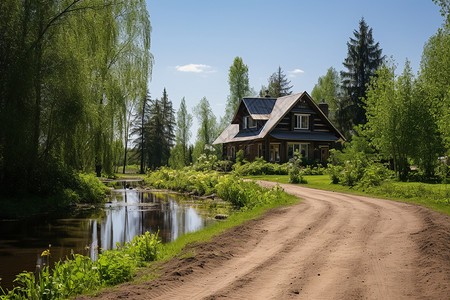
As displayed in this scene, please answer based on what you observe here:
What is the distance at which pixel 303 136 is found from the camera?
37.5 meters

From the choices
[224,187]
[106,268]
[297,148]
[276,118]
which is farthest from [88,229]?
[297,148]

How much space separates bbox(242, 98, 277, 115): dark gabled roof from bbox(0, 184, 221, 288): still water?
70.0ft

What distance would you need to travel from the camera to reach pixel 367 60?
165 feet

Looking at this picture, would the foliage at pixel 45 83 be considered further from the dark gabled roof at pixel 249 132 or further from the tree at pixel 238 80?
the tree at pixel 238 80

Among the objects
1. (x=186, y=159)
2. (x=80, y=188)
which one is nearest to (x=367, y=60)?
(x=186, y=159)

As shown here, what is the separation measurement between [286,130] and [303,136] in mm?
1752

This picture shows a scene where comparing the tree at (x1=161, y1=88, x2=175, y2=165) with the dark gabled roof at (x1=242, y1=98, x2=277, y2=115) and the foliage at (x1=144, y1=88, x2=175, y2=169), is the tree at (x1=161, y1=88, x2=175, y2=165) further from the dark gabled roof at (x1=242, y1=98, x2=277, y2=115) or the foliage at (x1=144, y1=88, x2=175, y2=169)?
the dark gabled roof at (x1=242, y1=98, x2=277, y2=115)

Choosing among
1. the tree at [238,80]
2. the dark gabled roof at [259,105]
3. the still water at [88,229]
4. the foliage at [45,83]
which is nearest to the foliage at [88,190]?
the still water at [88,229]

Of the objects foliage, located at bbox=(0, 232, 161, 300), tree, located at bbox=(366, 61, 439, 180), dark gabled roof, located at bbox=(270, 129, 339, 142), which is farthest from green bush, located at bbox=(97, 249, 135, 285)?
dark gabled roof, located at bbox=(270, 129, 339, 142)

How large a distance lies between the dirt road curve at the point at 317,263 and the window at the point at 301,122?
2671cm

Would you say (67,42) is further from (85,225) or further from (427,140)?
(427,140)

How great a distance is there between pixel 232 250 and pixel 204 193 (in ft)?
53.0

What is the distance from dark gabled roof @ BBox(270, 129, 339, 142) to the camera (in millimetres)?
36688

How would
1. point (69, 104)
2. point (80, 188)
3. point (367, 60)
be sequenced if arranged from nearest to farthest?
point (69, 104) → point (80, 188) → point (367, 60)
